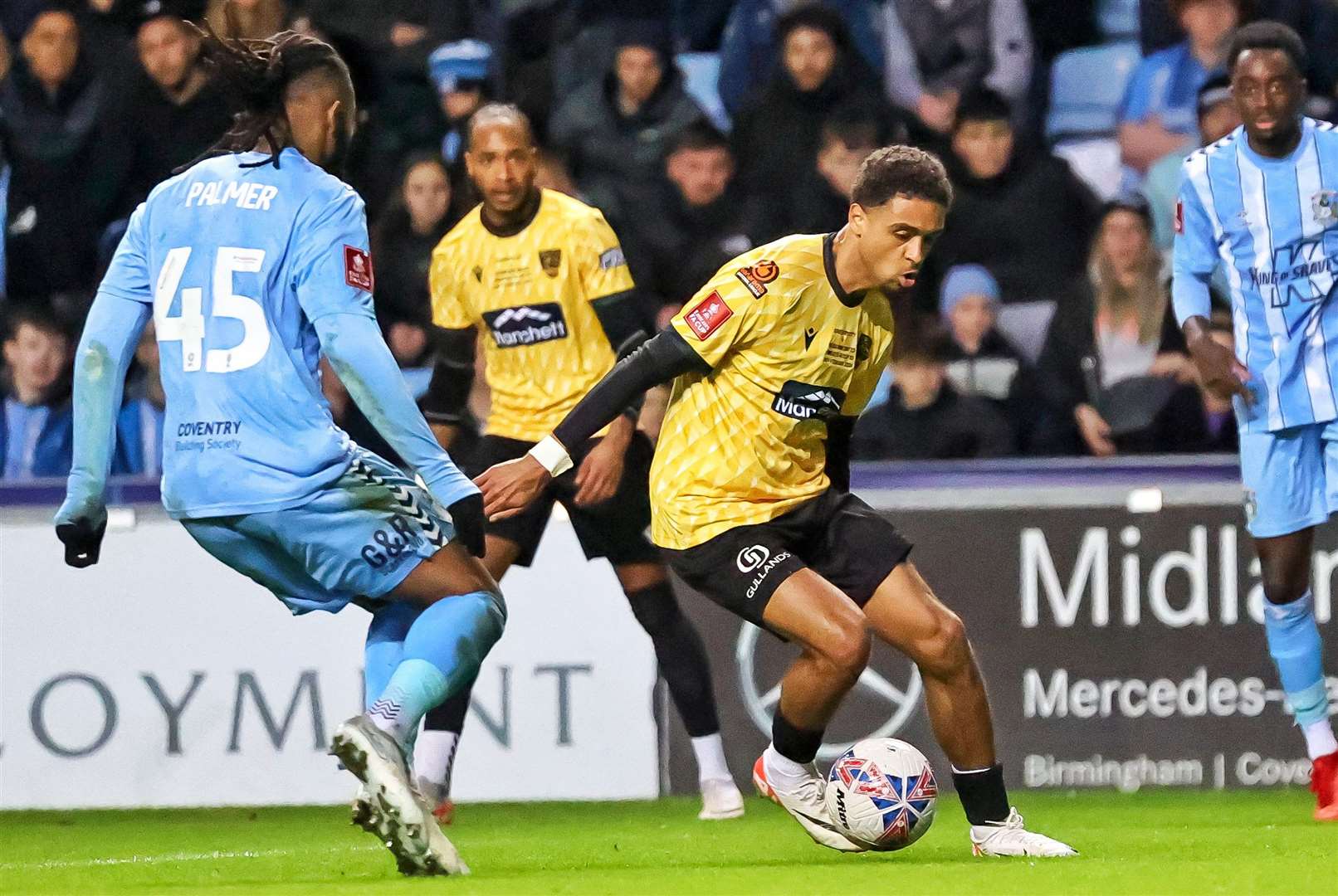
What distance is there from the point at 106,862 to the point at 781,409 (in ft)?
8.04

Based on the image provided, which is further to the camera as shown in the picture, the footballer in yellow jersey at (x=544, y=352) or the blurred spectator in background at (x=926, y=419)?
the blurred spectator in background at (x=926, y=419)

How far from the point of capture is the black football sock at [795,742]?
5.74m

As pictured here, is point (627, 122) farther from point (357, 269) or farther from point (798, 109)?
point (357, 269)

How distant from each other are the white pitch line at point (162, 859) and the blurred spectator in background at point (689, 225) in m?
3.31

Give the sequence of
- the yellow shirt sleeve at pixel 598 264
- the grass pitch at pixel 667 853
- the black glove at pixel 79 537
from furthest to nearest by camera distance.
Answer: the yellow shirt sleeve at pixel 598 264
the black glove at pixel 79 537
the grass pitch at pixel 667 853

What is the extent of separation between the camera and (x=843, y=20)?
9500 mm

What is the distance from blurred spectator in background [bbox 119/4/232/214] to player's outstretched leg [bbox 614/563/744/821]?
3341mm

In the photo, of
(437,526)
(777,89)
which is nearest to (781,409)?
(437,526)

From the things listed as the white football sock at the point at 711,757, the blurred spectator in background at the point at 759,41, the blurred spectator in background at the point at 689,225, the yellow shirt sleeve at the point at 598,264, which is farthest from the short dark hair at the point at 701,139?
the white football sock at the point at 711,757

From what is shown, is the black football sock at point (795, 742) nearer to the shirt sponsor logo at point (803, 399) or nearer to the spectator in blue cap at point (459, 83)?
the shirt sponsor logo at point (803, 399)

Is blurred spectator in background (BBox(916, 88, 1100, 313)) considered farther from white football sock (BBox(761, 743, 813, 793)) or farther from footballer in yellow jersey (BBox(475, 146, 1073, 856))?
white football sock (BBox(761, 743, 813, 793))

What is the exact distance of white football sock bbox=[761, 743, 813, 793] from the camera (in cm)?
575

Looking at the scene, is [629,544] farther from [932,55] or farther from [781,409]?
[932,55]

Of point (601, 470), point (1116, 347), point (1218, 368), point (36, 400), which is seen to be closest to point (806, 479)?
point (601, 470)
